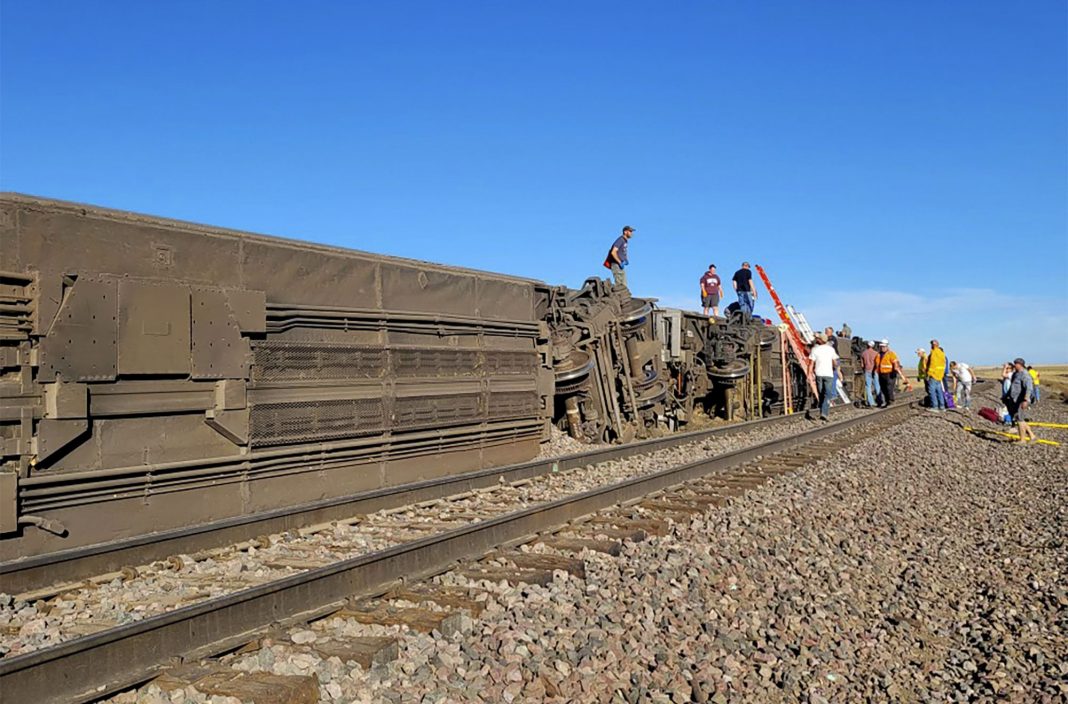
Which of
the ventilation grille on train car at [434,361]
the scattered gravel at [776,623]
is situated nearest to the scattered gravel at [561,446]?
the ventilation grille on train car at [434,361]

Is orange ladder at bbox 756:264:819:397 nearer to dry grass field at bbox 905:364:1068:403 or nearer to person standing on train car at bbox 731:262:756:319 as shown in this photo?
person standing on train car at bbox 731:262:756:319

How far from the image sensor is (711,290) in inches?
986

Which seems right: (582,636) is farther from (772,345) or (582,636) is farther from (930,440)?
(772,345)

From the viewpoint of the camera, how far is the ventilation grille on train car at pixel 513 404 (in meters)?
12.1

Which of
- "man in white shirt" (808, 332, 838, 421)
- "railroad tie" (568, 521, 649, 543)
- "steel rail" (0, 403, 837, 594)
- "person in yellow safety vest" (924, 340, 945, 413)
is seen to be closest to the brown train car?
"steel rail" (0, 403, 837, 594)

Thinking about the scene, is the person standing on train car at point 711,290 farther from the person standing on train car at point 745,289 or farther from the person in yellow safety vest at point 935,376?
the person in yellow safety vest at point 935,376

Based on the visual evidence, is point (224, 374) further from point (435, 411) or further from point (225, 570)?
point (435, 411)

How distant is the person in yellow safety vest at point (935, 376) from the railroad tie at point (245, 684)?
78.7 feet

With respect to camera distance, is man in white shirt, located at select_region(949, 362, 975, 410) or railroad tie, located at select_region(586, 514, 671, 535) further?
man in white shirt, located at select_region(949, 362, 975, 410)

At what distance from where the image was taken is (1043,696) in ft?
15.3

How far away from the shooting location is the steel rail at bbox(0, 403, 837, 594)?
5.90 m

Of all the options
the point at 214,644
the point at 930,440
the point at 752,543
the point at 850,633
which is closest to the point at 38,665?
the point at 214,644

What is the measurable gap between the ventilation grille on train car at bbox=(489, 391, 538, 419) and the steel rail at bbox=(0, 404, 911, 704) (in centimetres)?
445

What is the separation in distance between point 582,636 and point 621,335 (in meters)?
11.7
